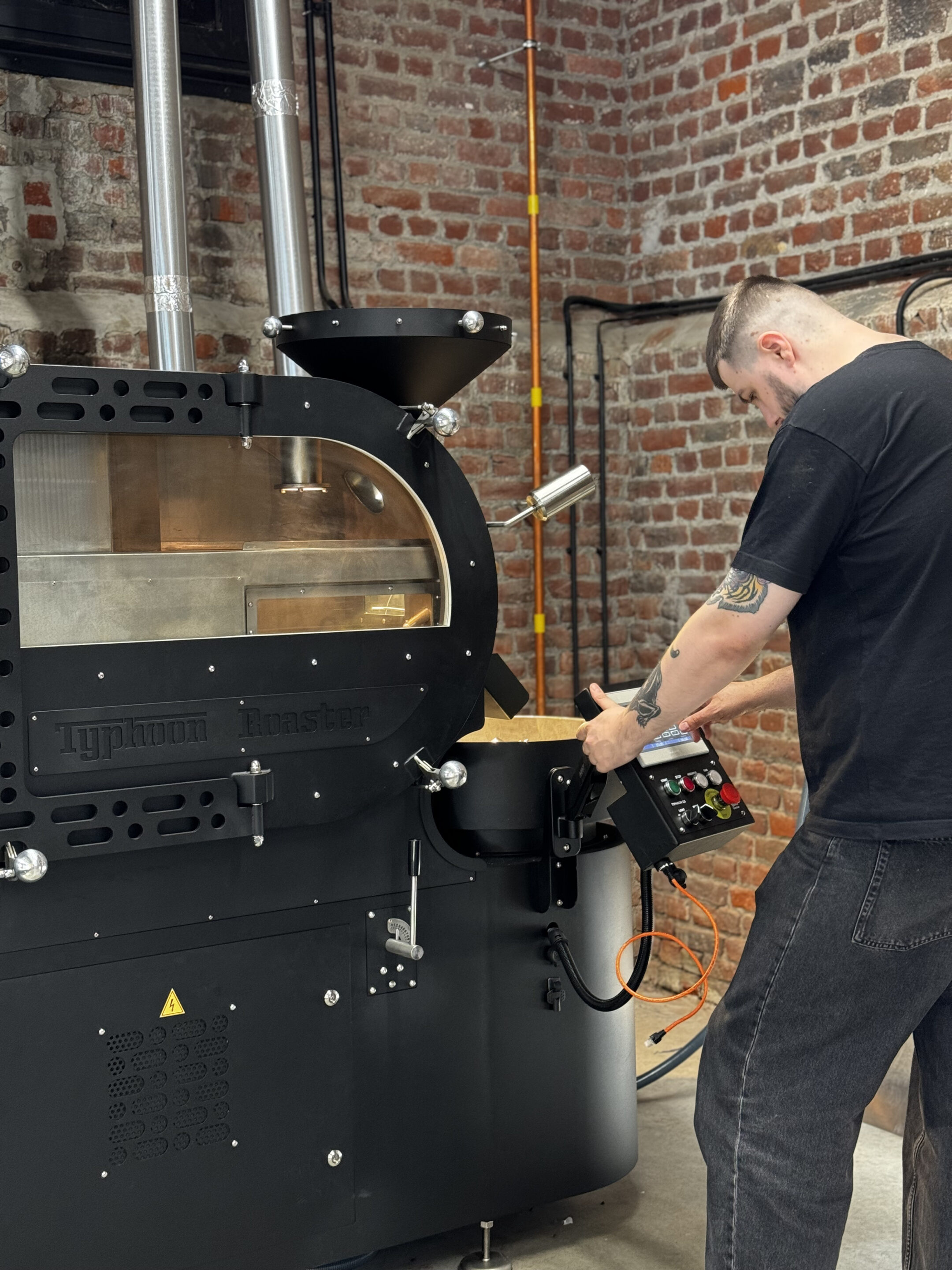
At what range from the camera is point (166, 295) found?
2.82 metres

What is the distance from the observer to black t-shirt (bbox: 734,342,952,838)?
1.76 meters

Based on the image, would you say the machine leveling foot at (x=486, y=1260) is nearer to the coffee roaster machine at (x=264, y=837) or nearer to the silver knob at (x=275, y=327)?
the coffee roaster machine at (x=264, y=837)

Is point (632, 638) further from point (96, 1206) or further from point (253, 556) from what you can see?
point (96, 1206)

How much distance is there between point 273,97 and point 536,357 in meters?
1.13

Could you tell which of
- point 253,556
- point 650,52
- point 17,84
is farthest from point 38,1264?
point 650,52

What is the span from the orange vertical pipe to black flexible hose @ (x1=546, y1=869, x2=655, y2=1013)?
143 centimetres

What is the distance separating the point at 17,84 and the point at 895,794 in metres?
2.44

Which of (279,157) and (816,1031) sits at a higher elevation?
(279,157)

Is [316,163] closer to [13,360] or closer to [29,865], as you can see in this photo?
[13,360]

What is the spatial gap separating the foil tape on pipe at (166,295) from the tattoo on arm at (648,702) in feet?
4.60

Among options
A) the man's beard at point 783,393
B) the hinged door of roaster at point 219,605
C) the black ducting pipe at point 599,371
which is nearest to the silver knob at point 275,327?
the hinged door of roaster at point 219,605

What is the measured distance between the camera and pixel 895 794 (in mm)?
1799

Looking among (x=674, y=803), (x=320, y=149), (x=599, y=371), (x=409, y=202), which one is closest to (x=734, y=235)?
(x=599, y=371)

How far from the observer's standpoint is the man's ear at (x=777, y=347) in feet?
6.44
